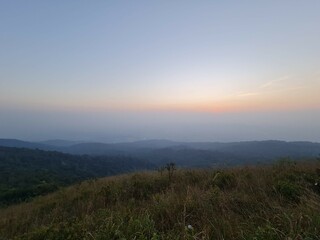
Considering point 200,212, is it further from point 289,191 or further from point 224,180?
point 224,180

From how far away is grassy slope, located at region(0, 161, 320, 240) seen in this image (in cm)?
319

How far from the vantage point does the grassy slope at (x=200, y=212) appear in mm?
3185

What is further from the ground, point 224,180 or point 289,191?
point 289,191

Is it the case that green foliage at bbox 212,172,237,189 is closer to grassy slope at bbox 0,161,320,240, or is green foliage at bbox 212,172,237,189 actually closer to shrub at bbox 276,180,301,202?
grassy slope at bbox 0,161,320,240

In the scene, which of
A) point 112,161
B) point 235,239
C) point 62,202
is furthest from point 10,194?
point 112,161

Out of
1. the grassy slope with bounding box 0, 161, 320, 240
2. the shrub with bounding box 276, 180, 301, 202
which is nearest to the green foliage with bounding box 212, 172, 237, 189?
the grassy slope with bounding box 0, 161, 320, 240

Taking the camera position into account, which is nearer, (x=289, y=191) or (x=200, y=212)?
(x=200, y=212)

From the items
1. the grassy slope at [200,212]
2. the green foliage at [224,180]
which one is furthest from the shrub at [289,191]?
the green foliage at [224,180]

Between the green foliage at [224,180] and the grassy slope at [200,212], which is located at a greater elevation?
the grassy slope at [200,212]

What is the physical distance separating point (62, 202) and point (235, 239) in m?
5.58

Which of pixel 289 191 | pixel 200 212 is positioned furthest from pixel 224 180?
pixel 200 212

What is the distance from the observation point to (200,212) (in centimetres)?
425

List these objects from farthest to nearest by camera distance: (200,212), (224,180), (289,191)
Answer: (224,180), (289,191), (200,212)

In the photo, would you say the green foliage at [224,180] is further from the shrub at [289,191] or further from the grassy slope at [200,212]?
the shrub at [289,191]
